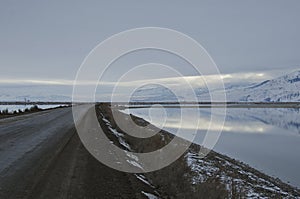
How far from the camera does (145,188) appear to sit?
8234mm

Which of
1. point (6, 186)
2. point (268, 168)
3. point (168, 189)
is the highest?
point (6, 186)

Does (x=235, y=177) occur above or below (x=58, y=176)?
below

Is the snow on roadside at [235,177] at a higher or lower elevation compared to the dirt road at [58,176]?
lower

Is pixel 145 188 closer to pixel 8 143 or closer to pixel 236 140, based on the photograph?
pixel 8 143

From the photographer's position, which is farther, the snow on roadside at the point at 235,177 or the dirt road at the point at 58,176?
the snow on roadside at the point at 235,177

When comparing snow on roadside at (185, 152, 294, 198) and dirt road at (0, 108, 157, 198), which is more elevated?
dirt road at (0, 108, 157, 198)

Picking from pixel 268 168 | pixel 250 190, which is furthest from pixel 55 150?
pixel 268 168

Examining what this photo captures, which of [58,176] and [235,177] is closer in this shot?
[58,176]

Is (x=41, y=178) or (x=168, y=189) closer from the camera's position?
(x=41, y=178)

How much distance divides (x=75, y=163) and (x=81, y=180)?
2.00 metres

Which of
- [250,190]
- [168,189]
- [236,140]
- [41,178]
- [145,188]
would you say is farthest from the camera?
[236,140]

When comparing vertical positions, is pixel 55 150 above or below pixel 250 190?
above

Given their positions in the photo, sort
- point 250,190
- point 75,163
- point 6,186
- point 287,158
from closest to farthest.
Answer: point 6,186 < point 75,163 < point 250,190 < point 287,158

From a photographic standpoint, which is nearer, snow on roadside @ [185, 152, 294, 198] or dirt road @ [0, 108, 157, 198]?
dirt road @ [0, 108, 157, 198]
